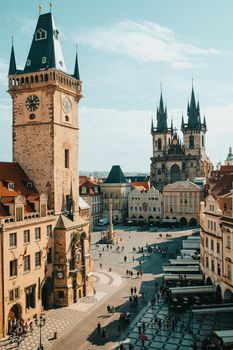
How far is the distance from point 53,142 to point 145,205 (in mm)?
91029

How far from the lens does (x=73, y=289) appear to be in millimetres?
52562

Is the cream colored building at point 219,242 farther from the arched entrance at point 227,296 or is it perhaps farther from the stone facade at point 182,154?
the stone facade at point 182,154

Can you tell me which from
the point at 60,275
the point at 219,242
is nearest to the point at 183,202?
the point at 219,242

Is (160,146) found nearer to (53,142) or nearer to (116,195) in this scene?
(116,195)

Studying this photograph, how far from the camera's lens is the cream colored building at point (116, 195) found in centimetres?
14062

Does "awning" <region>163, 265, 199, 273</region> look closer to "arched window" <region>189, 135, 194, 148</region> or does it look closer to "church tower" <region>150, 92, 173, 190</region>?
"church tower" <region>150, 92, 173, 190</region>

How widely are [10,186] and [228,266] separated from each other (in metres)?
29.3

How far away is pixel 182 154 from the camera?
6220 inches

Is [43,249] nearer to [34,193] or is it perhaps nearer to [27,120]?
[34,193]

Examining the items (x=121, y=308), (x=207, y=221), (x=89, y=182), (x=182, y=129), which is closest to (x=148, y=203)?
(x=89, y=182)

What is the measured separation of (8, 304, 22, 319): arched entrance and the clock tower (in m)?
6.88

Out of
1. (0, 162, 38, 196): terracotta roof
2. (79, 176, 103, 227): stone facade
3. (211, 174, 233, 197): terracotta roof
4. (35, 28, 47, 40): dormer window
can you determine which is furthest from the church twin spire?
(79, 176, 103, 227): stone facade

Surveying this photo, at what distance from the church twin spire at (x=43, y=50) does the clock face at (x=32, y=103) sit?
3.81 meters

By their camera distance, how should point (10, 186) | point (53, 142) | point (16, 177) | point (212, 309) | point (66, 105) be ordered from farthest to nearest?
1. point (66, 105)
2. point (53, 142)
3. point (16, 177)
4. point (10, 186)
5. point (212, 309)
